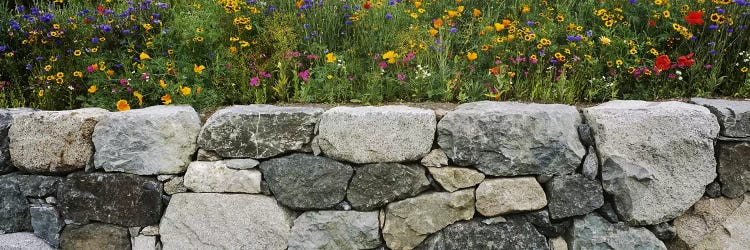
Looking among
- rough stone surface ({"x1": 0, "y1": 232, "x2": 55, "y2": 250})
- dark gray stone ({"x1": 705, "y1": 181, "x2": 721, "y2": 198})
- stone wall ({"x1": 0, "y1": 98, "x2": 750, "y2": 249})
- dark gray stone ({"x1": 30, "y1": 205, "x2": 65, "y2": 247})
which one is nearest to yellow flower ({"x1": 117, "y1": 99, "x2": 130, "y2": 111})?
stone wall ({"x1": 0, "y1": 98, "x2": 750, "y2": 249})

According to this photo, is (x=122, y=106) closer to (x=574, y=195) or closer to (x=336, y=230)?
(x=336, y=230)

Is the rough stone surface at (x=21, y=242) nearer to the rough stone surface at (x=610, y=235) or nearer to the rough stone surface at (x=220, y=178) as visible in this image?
the rough stone surface at (x=220, y=178)

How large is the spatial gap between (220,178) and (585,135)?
1.83 metres

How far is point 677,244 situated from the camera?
2.79m

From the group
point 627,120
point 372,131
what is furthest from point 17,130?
point 627,120

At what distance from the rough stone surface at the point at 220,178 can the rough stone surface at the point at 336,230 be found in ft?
1.01

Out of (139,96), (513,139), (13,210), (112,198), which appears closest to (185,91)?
(139,96)

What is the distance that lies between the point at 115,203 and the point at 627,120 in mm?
2590

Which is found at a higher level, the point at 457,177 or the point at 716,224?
the point at 457,177

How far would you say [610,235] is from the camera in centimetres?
273

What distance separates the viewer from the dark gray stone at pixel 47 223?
9.58 ft

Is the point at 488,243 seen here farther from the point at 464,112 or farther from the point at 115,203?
the point at 115,203

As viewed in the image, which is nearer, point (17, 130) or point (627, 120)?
point (627, 120)

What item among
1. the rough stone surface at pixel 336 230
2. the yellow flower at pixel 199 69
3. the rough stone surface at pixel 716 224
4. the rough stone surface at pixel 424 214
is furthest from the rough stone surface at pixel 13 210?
the rough stone surface at pixel 716 224
